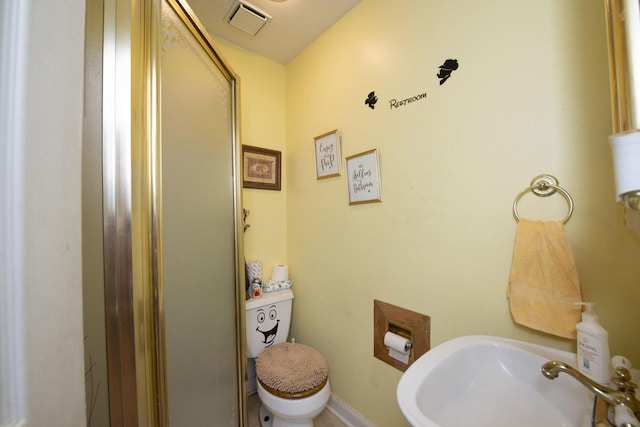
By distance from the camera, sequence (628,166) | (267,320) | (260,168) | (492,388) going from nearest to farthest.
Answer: (628,166), (492,388), (267,320), (260,168)

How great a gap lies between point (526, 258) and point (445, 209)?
310mm

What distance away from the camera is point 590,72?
70 centimetres

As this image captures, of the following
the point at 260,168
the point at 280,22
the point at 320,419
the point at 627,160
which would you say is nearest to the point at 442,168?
the point at 627,160

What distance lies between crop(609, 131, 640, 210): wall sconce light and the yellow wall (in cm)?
44

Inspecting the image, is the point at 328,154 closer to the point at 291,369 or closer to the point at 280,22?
the point at 280,22

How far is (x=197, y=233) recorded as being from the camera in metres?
0.92

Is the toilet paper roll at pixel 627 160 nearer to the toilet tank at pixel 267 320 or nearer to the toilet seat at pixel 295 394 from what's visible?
the toilet seat at pixel 295 394

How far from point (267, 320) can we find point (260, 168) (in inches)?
40.9

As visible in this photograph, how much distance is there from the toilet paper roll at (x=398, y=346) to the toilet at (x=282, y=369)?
372 millimetres

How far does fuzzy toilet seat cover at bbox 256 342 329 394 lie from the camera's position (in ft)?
3.82

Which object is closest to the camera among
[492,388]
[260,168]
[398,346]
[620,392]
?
[620,392]

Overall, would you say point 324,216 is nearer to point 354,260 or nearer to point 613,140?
point 354,260

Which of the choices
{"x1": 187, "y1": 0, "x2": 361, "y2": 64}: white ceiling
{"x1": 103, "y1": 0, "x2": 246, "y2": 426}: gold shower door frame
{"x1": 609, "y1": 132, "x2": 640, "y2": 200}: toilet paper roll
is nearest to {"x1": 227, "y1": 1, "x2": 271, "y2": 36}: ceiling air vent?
{"x1": 187, "y1": 0, "x2": 361, "y2": 64}: white ceiling

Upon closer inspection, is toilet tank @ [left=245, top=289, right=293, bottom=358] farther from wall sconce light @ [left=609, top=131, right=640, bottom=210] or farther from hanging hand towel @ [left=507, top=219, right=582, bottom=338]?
wall sconce light @ [left=609, top=131, right=640, bottom=210]
